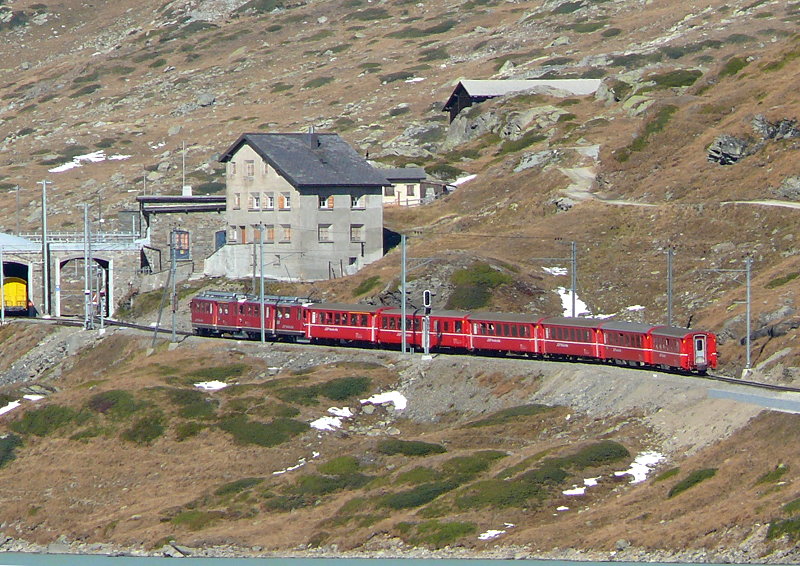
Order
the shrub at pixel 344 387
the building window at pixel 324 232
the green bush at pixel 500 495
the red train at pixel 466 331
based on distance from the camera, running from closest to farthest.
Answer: the green bush at pixel 500 495
the red train at pixel 466 331
the shrub at pixel 344 387
the building window at pixel 324 232

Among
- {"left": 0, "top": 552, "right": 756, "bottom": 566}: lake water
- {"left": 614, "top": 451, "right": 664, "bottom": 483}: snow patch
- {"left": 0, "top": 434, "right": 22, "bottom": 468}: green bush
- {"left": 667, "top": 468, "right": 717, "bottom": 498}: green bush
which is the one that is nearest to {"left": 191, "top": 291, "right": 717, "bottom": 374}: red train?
{"left": 614, "top": 451, "right": 664, "bottom": 483}: snow patch

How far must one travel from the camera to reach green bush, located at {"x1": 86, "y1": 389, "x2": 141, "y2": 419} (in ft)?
271

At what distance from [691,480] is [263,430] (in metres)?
25.9

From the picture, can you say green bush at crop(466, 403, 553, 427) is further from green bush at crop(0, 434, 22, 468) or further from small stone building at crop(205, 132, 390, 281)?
small stone building at crop(205, 132, 390, 281)

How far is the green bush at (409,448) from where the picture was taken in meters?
72.3

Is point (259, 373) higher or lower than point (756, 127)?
lower

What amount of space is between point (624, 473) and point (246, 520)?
16.4 metres

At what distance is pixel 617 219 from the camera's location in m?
120

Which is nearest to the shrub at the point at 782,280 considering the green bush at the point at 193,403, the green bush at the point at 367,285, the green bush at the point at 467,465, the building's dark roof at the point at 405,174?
the green bush at the point at 367,285

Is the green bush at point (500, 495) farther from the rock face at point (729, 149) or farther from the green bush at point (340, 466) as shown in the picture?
the rock face at point (729, 149)

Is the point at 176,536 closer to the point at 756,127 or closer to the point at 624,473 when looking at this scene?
the point at 624,473

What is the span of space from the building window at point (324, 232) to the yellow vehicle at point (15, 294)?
2619 cm

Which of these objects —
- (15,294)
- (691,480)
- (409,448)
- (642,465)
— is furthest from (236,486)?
(15,294)

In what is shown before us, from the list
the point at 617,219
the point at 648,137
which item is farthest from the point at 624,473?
the point at 648,137
